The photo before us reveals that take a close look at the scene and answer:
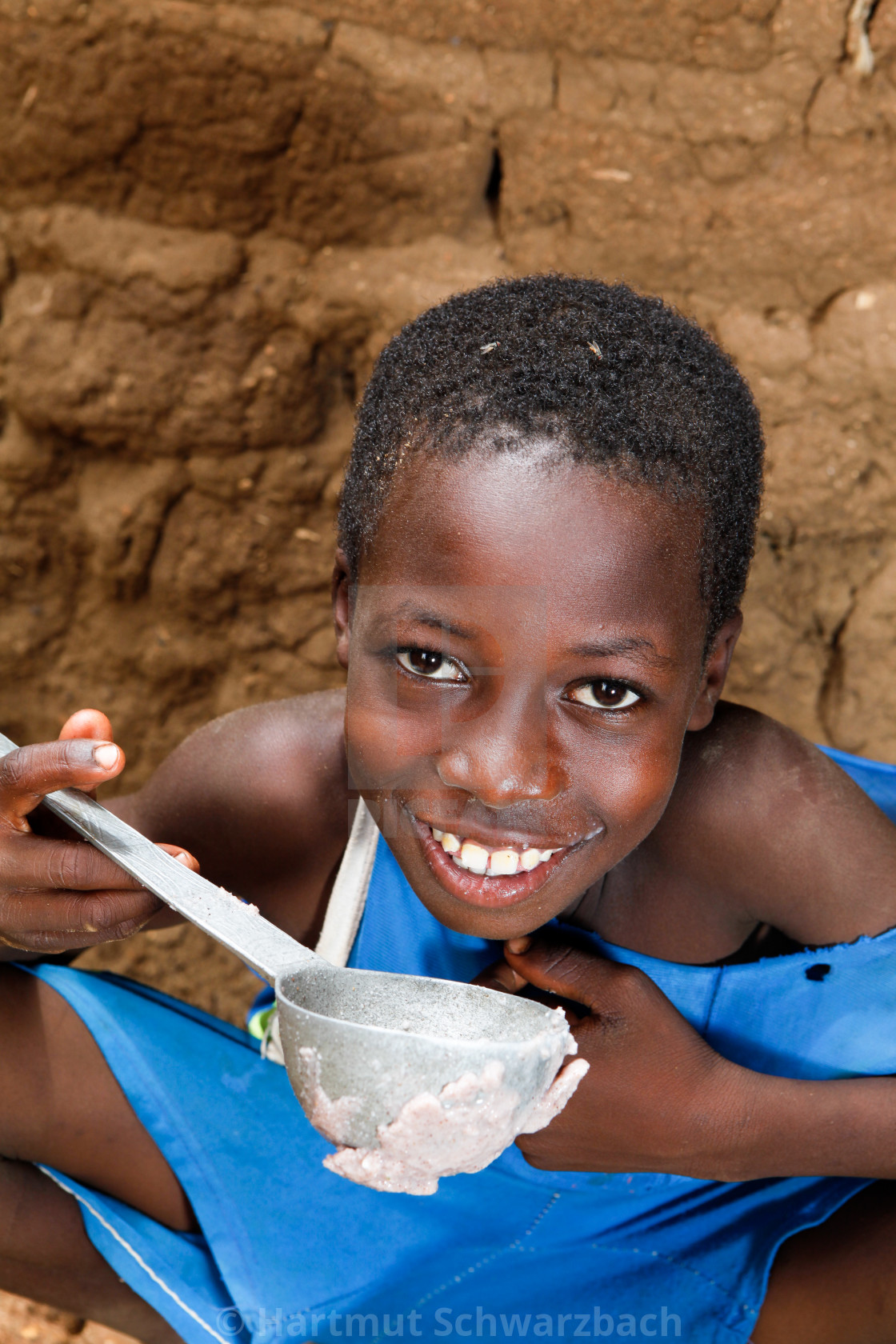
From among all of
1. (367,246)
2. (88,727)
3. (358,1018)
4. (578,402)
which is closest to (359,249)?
(367,246)

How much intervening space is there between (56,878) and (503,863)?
365 mm

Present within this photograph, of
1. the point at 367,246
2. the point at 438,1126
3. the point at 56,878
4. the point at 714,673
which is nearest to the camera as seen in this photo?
the point at 438,1126

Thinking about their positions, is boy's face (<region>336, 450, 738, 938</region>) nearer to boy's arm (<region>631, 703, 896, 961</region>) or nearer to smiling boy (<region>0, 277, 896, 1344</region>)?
smiling boy (<region>0, 277, 896, 1344</region>)

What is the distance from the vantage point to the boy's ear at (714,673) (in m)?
1.10

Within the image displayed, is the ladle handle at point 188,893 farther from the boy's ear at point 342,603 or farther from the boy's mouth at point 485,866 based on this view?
the boy's ear at point 342,603

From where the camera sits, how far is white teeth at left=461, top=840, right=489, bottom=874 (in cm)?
102

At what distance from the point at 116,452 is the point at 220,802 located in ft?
2.44

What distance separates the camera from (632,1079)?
1.12 metres

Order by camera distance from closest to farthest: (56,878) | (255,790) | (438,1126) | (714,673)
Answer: (438,1126)
(56,878)
(714,673)
(255,790)

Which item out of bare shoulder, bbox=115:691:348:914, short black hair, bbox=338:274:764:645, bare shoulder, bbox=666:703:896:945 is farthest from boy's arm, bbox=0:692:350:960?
bare shoulder, bbox=666:703:896:945

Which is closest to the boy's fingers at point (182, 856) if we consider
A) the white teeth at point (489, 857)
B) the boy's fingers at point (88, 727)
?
the boy's fingers at point (88, 727)

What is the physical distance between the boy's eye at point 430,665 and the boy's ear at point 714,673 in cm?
23

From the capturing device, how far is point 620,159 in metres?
1.60

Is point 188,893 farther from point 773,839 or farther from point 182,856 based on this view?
point 773,839
